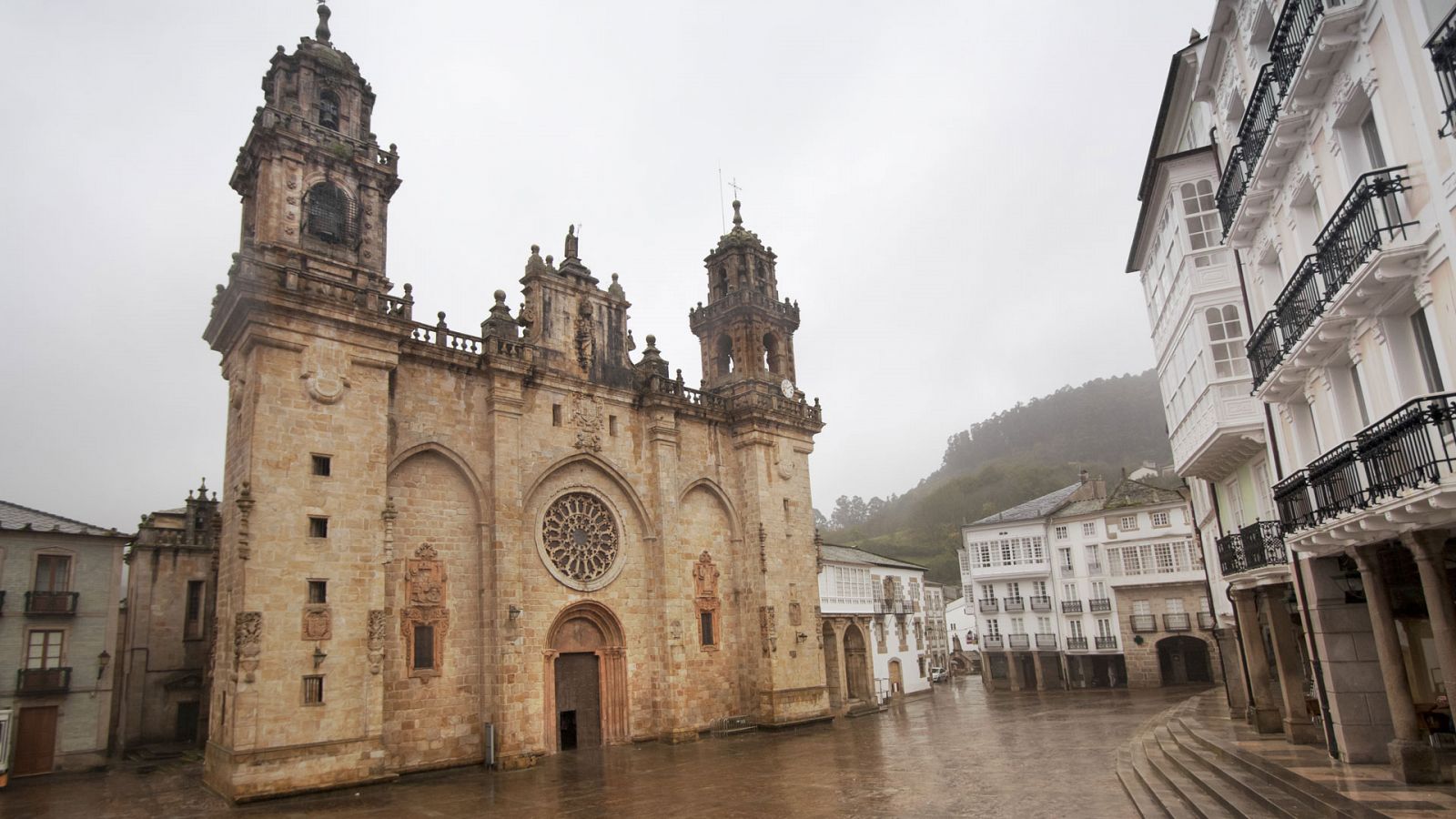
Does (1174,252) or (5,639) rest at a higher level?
(1174,252)

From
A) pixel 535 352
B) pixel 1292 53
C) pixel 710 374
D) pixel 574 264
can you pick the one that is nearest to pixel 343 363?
pixel 535 352

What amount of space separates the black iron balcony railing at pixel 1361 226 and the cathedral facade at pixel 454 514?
19411 millimetres

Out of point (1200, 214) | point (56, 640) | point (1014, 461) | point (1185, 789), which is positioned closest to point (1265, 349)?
point (1200, 214)

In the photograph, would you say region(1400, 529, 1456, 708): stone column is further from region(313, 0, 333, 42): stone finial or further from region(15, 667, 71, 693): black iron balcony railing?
region(15, 667, 71, 693): black iron balcony railing

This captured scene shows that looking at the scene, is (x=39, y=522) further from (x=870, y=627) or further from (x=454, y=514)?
(x=870, y=627)

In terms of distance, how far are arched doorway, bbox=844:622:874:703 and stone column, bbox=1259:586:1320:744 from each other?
906 inches

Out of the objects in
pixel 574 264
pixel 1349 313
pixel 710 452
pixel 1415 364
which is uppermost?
pixel 574 264

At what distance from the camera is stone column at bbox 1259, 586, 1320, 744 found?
15258mm

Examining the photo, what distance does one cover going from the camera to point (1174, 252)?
18656 millimetres

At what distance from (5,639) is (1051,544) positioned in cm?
4560

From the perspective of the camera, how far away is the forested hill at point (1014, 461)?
9488 cm

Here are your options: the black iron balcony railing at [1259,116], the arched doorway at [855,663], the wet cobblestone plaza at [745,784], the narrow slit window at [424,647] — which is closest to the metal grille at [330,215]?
the narrow slit window at [424,647]

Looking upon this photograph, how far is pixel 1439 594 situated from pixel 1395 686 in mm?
2308

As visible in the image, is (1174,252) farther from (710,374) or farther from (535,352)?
(710,374)
